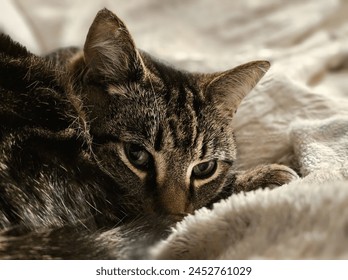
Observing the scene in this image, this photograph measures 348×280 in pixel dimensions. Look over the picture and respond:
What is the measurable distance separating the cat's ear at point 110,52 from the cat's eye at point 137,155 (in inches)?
5.8

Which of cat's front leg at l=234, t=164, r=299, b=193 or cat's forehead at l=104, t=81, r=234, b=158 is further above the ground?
cat's forehead at l=104, t=81, r=234, b=158

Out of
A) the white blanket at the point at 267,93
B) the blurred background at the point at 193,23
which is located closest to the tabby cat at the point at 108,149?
the white blanket at the point at 267,93

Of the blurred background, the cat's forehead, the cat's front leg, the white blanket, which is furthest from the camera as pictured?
the blurred background

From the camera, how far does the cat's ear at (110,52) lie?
0.96 m

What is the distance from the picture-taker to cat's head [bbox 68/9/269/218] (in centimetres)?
95

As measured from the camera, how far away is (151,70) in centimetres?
106

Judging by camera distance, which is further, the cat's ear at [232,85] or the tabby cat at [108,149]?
the cat's ear at [232,85]

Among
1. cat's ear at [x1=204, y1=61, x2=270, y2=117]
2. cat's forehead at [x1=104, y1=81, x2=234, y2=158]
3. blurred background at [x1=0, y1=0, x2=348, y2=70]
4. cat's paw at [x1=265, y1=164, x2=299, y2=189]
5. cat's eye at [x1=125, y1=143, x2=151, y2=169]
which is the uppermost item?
blurred background at [x1=0, y1=0, x2=348, y2=70]

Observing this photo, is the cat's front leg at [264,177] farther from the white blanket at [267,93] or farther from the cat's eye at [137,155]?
the cat's eye at [137,155]

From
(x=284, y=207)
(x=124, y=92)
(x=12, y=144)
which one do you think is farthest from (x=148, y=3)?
(x=284, y=207)

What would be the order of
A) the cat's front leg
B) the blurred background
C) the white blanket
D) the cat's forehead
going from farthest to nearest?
the blurred background
the cat's front leg
the cat's forehead
the white blanket

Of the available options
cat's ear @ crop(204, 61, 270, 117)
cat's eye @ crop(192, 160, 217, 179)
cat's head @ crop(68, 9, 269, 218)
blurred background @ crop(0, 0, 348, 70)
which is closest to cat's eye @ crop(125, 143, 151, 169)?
cat's head @ crop(68, 9, 269, 218)

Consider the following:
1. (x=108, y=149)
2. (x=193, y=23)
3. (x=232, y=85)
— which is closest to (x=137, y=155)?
(x=108, y=149)

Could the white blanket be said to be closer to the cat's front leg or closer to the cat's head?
the cat's front leg
